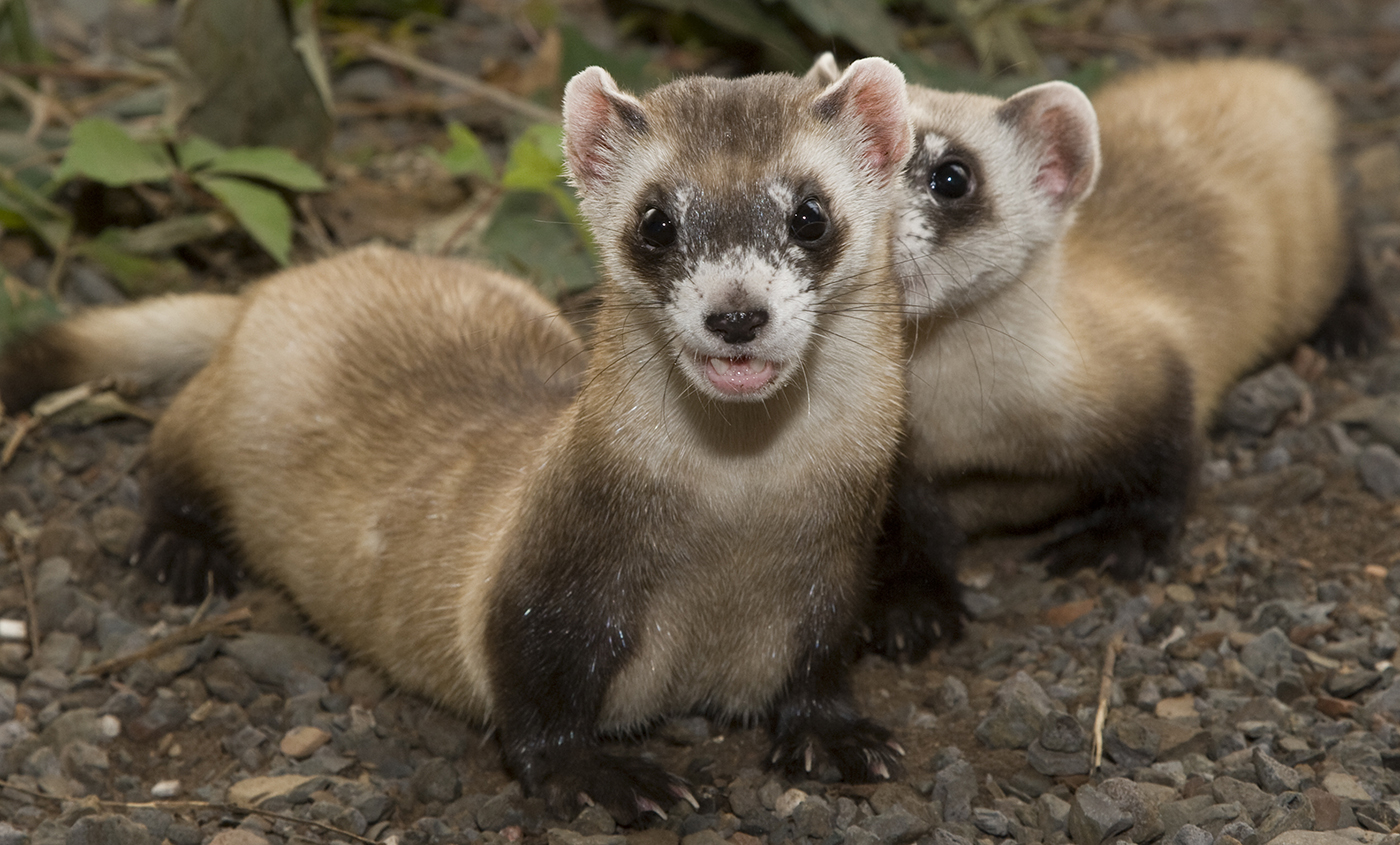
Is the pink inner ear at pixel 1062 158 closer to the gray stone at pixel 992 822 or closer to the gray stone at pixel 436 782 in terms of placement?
the gray stone at pixel 992 822

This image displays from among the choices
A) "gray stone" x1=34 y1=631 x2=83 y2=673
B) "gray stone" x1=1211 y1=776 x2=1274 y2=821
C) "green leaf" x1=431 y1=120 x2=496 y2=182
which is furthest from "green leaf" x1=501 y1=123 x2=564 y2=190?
"gray stone" x1=1211 y1=776 x2=1274 y2=821

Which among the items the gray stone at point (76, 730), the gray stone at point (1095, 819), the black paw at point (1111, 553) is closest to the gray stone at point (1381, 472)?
the black paw at point (1111, 553)

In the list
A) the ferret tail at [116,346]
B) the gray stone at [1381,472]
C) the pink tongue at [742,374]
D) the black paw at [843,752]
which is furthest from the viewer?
the ferret tail at [116,346]

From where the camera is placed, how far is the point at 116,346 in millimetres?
4895

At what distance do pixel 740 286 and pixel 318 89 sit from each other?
345 cm

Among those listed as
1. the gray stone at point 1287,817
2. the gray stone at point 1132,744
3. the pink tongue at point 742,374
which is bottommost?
the gray stone at point 1132,744

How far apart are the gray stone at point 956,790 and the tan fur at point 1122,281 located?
3.05ft

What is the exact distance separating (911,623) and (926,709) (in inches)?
10.2

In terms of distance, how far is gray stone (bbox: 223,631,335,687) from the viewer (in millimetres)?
4074

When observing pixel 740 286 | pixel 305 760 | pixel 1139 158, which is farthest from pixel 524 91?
pixel 740 286

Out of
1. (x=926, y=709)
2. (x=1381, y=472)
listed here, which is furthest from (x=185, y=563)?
(x=1381, y=472)

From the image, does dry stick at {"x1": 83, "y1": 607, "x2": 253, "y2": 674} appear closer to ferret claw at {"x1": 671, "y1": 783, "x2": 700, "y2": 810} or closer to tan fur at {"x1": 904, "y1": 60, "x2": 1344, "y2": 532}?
ferret claw at {"x1": 671, "y1": 783, "x2": 700, "y2": 810}

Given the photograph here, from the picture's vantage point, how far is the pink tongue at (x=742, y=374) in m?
2.91

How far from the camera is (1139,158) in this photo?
5.18 meters
